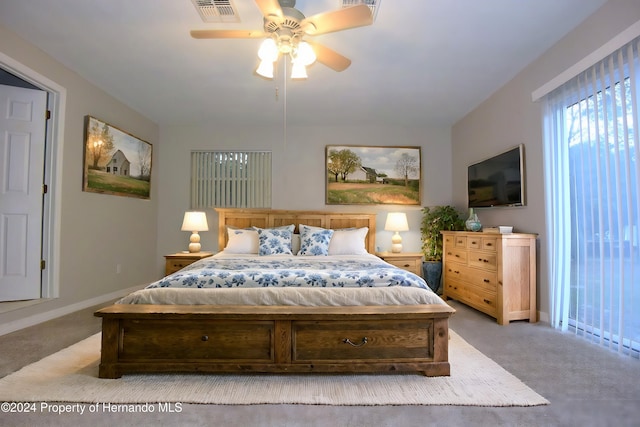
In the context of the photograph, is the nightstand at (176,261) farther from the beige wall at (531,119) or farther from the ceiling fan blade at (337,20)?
the beige wall at (531,119)

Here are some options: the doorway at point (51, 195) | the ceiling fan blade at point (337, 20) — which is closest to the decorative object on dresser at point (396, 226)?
the ceiling fan blade at point (337, 20)

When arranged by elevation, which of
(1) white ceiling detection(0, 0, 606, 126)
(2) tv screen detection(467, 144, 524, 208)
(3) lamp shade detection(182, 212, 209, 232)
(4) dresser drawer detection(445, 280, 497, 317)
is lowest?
(4) dresser drawer detection(445, 280, 497, 317)

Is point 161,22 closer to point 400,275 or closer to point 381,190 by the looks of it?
point 400,275

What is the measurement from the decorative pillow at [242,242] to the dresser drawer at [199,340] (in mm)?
1996

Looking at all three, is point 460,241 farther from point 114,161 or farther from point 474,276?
point 114,161

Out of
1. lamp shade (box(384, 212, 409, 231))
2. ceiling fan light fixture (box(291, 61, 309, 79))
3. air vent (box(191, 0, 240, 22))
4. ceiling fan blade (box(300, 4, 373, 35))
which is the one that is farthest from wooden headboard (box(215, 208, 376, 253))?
ceiling fan blade (box(300, 4, 373, 35))

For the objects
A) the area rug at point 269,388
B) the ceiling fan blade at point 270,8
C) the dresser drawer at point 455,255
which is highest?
the ceiling fan blade at point 270,8

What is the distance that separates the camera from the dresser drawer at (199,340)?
1938 mm

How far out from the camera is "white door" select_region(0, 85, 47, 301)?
301 cm

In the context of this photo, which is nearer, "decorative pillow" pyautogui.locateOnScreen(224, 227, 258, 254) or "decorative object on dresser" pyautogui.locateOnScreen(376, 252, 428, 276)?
"decorative pillow" pyautogui.locateOnScreen(224, 227, 258, 254)

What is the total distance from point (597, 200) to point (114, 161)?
17.0ft

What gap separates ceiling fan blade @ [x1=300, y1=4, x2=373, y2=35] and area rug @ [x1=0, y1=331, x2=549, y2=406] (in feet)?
7.41

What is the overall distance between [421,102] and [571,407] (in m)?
3.51

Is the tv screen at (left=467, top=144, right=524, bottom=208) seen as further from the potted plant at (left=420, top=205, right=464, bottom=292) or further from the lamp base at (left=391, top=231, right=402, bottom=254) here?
the lamp base at (left=391, top=231, right=402, bottom=254)
